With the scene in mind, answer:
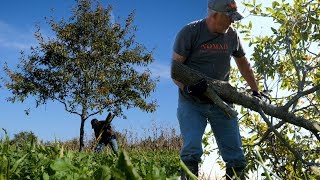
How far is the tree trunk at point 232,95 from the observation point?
4496mm

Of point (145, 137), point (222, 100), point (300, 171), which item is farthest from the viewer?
point (145, 137)

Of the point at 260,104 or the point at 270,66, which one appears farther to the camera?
the point at 270,66

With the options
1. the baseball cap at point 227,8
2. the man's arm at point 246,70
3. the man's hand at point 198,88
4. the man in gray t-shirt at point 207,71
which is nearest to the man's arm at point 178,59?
the man in gray t-shirt at point 207,71

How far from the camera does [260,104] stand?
464cm

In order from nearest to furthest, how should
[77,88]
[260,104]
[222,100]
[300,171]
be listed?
[222,100] < [260,104] < [300,171] < [77,88]

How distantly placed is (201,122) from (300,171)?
168 cm

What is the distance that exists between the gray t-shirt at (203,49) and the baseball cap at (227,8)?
30cm

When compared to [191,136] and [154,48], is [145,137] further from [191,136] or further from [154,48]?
[191,136]

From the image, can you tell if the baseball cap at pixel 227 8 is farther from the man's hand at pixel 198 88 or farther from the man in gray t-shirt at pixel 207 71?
the man's hand at pixel 198 88

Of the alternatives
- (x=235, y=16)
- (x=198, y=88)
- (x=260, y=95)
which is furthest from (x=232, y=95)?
(x=235, y=16)

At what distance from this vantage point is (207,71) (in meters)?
4.72

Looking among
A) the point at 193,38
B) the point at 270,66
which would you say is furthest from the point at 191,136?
the point at 270,66

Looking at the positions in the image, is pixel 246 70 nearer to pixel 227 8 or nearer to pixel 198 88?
pixel 227 8

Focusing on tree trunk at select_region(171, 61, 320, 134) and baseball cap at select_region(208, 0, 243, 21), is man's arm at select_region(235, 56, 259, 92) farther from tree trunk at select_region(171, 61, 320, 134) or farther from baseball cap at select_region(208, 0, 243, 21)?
baseball cap at select_region(208, 0, 243, 21)
